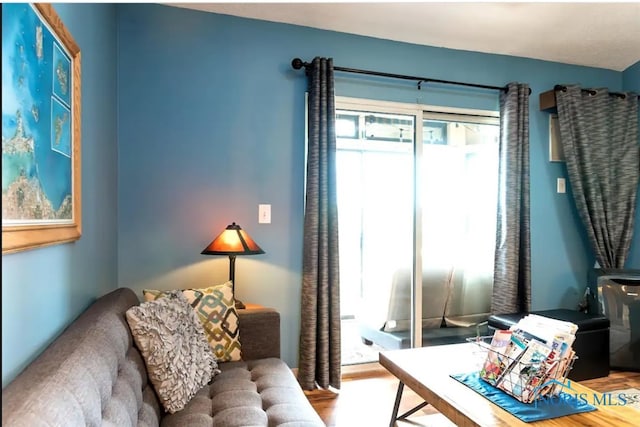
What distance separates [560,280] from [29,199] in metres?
3.98

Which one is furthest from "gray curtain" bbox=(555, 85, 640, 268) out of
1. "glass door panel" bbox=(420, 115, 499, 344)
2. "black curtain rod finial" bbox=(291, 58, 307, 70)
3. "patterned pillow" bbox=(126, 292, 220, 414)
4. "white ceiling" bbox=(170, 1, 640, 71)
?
"patterned pillow" bbox=(126, 292, 220, 414)

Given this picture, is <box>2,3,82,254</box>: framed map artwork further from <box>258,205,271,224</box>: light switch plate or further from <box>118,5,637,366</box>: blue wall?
<box>258,205,271,224</box>: light switch plate

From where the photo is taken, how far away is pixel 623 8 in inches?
116

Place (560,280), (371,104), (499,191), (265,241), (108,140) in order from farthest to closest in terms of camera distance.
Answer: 1. (560,280)
2. (499,191)
3. (371,104)
4. (265,241)
5. (108,140)

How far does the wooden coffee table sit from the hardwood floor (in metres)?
0.24

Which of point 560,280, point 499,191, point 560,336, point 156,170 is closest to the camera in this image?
point 560,336

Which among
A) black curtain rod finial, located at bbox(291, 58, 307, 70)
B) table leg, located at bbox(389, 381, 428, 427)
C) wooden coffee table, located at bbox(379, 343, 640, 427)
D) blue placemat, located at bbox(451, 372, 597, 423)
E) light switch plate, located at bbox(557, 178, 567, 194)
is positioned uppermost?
black curtain rod finial, located at bbox(291, 58, 307, 70)

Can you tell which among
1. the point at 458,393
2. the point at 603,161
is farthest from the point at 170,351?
the point at 603,161

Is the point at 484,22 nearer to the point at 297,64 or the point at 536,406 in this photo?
the point at 297,64

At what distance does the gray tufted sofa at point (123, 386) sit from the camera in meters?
0.97

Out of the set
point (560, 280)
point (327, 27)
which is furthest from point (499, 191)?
point (327, 27)

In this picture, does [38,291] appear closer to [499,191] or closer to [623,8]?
[499,191]

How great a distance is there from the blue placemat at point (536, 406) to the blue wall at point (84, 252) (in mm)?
1616

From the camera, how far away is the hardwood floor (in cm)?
238
